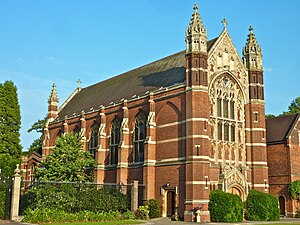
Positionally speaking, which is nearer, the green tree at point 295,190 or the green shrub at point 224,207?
the green shrub at point 224,207

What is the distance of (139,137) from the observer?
43594mm

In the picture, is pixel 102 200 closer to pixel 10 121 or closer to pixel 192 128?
pixel 192 128

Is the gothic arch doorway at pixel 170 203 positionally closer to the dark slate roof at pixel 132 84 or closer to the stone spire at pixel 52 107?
the dark slate roof at pixel 132 84

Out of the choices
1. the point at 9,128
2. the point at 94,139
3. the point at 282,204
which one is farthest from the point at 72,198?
the point at 282,204

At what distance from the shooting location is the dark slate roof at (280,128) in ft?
145

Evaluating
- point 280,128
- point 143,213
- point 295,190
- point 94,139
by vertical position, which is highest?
point 280,128

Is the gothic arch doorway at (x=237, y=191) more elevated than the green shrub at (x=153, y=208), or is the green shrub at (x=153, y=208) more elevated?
the gothic arch doorway at (x=237, y=191)

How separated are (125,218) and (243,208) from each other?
1102cm

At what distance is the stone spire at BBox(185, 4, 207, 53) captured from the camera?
126ft

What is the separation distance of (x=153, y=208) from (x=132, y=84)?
55.3 ft

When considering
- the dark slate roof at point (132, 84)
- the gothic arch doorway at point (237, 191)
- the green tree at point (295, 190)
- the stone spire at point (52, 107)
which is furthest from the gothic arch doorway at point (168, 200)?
the stone spire at point (52, 107)

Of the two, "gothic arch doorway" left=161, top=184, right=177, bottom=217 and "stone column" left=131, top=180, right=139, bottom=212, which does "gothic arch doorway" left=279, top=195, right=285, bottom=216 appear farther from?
"stone column" left=131, top=180, right=139, bottom=212

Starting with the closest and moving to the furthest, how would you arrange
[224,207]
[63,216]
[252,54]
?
[63,216] < [224,207] < [252,54]

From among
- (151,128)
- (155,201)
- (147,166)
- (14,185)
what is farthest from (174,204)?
(14,185)
